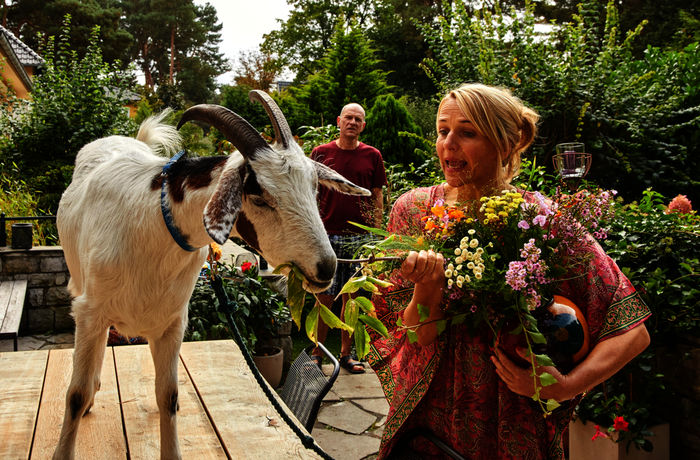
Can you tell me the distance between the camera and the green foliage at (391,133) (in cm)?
846

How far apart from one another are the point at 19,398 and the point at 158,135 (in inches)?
57.6

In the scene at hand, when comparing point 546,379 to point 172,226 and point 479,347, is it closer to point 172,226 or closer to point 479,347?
point 479,347

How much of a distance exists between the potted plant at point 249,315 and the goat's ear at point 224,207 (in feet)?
9.65

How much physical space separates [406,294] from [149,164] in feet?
3.87

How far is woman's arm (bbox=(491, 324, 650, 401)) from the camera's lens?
1440 mm

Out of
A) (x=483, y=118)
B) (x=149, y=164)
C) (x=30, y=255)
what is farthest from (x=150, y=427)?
(x=30, y=255)

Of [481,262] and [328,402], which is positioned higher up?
[481,262]

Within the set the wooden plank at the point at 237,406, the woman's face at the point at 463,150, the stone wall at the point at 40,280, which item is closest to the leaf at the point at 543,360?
the woman's face at the point at 463,150

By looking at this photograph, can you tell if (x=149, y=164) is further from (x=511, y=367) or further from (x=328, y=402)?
(x=328, y=402)

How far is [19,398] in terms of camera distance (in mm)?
2461

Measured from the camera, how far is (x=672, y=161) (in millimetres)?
6156

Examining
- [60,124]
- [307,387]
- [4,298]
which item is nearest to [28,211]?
[60,124]

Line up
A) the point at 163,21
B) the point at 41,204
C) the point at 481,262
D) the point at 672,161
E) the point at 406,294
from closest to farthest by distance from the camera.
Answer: the point at 481,262 → the point at 406,294 → the point at 672,161 → the point at 41,204 → the point at 163,21

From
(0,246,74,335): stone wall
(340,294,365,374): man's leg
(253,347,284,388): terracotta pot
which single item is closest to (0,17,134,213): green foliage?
(0,246,74,335): stone wall
